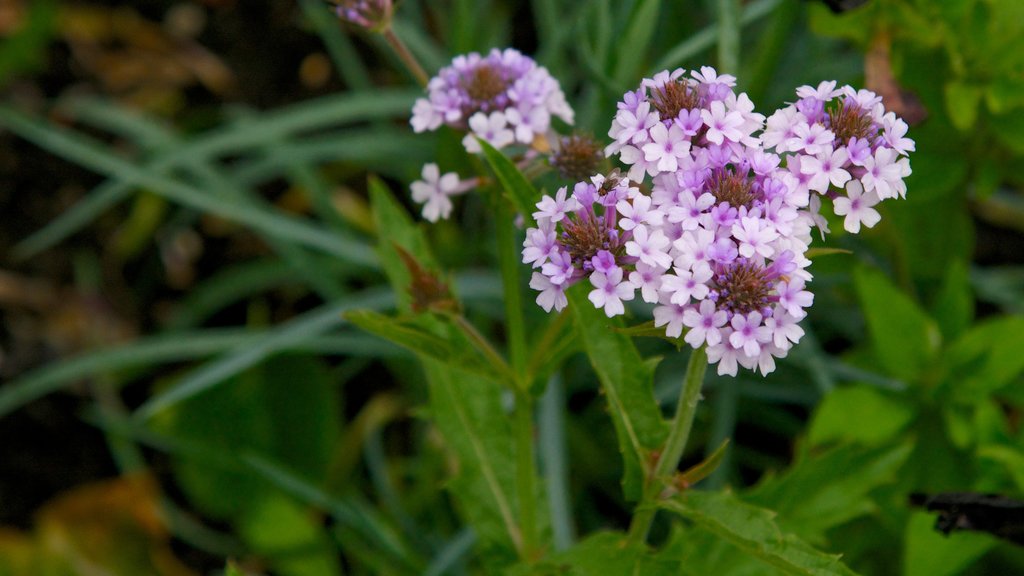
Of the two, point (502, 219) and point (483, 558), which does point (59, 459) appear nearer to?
point (483, 558)

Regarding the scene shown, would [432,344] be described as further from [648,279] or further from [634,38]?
[634,38]

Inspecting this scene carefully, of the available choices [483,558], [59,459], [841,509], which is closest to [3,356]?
[59,459]

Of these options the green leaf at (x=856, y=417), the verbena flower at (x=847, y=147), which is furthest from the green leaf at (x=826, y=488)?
the verbena flower at (x=847, y=147)

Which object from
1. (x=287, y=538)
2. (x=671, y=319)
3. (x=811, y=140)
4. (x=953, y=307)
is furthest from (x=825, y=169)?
(x=287, y=538)

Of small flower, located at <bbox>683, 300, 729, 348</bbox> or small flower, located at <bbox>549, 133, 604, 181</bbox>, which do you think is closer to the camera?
small flower, located at <bbox>683, 300, 729, 348</bbox>

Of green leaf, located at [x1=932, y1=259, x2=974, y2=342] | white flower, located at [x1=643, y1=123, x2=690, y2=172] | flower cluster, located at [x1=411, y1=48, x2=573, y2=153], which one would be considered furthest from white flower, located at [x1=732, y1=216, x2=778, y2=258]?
green leaf, located at [x1=932, y1=259, x2=974, y2=342]

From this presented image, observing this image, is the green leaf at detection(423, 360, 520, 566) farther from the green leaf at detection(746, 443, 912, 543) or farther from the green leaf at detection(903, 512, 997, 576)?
the green leaf at detection(903, 512, 997, 576)

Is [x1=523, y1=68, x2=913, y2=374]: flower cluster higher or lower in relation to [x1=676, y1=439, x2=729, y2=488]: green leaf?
higher
